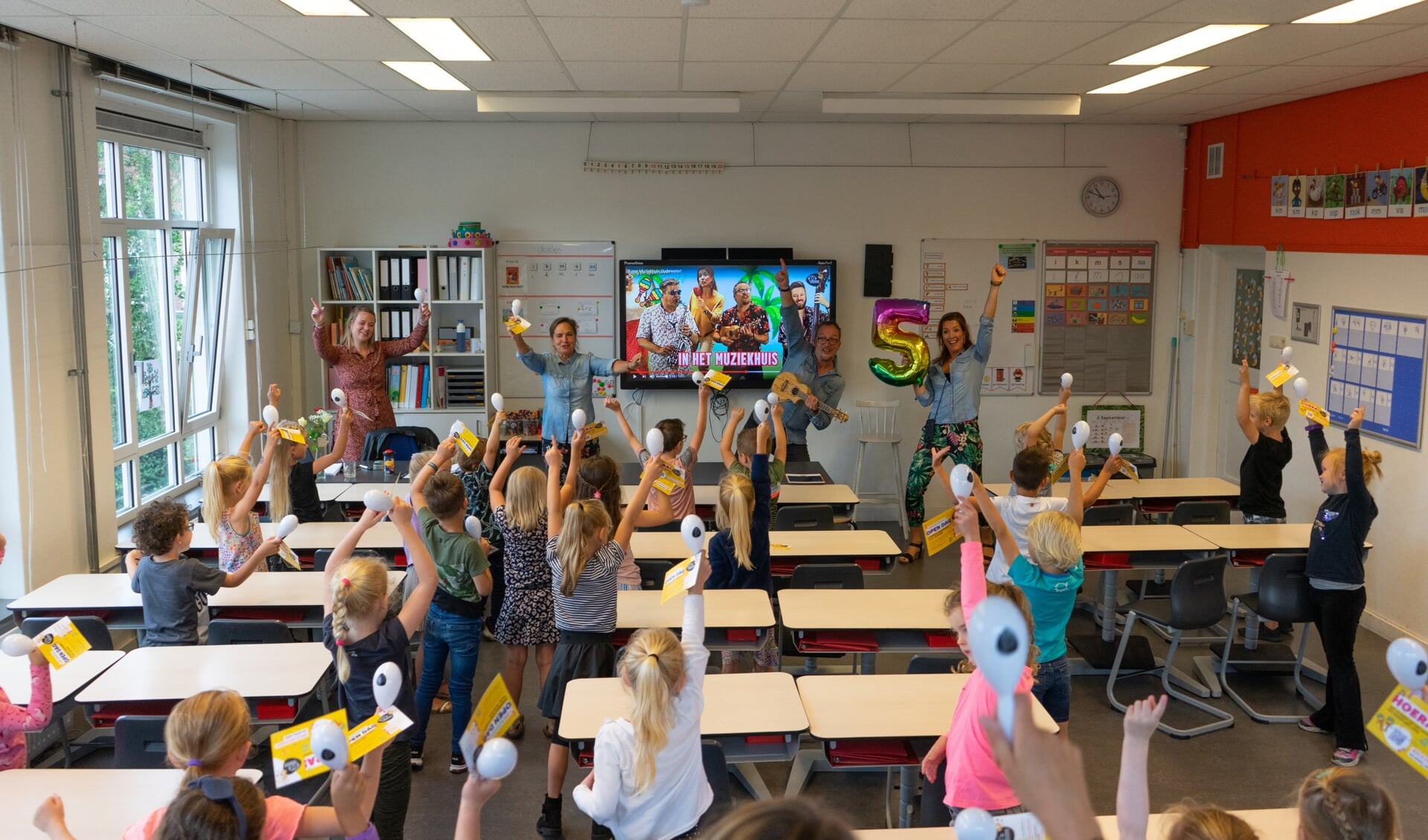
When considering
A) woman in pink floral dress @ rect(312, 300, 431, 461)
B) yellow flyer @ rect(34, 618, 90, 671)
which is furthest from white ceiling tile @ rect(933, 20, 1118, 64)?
woman in pink floral dress @ rect(312, 300, 431, 461)

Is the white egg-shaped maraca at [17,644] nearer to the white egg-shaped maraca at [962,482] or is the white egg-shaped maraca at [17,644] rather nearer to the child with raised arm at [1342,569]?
the white egg-shaped maraca at [962,482]

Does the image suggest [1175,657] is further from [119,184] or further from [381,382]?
[119,184]

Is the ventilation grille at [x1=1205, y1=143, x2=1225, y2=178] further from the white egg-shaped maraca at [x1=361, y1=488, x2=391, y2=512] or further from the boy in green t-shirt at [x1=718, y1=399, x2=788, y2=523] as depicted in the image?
the white egg-shaped maraca at [x1=361, y1=488, x2=391, y2=512]

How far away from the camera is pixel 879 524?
841 cm

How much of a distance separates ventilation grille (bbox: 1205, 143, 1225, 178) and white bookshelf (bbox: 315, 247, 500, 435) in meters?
5.43

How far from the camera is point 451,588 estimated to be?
13.2 ft

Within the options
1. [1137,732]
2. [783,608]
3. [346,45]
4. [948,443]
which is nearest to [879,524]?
[948,443]

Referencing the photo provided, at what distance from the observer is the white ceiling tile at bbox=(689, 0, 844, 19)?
4.02m

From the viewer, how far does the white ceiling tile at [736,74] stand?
5496 millimetres

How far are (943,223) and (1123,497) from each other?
2880 mm

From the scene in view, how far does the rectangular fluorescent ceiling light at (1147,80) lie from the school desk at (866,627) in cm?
333

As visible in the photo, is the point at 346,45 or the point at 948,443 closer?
the point at 346,45

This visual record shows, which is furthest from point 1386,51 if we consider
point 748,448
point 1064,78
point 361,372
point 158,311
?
point 158,311

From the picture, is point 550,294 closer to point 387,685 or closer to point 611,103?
point 611,103
